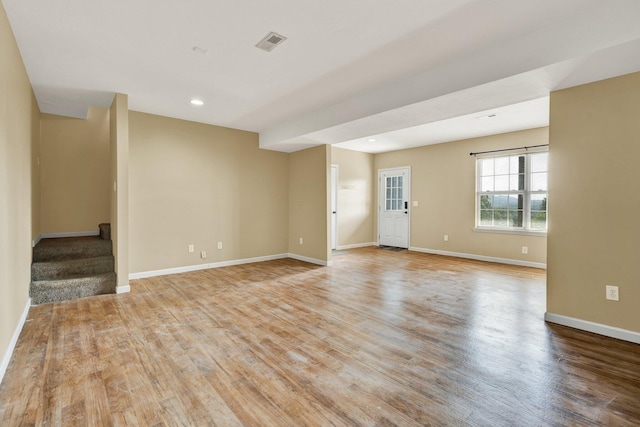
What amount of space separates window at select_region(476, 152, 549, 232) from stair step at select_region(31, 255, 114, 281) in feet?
22.7

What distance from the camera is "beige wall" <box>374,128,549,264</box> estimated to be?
5.77 m

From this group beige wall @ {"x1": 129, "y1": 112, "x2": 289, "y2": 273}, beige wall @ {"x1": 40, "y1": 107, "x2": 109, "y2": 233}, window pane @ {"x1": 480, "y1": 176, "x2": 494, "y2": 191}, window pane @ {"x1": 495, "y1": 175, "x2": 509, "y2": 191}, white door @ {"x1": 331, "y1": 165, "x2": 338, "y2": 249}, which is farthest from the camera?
white door @ {"x1": 331, "y1": 165, "x2": 338, "y2": 249}

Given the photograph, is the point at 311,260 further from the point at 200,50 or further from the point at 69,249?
the point at 200,50

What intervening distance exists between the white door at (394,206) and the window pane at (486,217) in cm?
173

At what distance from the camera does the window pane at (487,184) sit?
6.24 meters

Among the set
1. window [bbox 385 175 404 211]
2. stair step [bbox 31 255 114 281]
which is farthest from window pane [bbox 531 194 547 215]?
stair step [bbox 31 255 114 281]

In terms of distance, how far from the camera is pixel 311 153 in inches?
237

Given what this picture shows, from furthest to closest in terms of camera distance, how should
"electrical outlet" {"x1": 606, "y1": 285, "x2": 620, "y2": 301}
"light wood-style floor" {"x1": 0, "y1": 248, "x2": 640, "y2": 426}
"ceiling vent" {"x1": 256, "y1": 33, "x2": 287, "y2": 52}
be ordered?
"electrical outlet" {"x1": 606, "y1": 285, "x2": 620, "y2": 301}
"ceiling vent" {"x1": 256, "y1": 33, "x2": 287, "y2": 52}
"light wood-style floor" {"x1": 0, "y1": 248, "x2": 640, "y2": 426}

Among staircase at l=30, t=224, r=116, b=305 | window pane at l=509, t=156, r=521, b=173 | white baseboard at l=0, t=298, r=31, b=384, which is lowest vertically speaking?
white baseboard at l=0, t=298, r=31, b=384

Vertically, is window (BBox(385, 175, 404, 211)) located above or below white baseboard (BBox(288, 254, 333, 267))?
above

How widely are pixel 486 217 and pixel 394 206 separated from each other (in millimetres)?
2292

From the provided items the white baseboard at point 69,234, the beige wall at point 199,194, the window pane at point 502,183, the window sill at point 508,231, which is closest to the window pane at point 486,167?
the window pane at point 502,183

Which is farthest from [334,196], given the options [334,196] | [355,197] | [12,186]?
[12,186]

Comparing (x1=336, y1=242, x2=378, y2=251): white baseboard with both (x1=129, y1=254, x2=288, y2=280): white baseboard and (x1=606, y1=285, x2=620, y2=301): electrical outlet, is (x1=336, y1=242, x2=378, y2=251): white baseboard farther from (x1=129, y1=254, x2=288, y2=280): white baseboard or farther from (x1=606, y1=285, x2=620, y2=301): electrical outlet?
(x1=606, y1=285, x2=620, y2=301): electrical outlet
